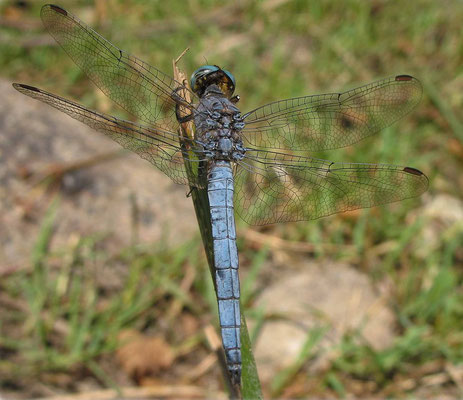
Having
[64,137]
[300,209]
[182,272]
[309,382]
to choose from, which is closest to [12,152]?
[64,137]

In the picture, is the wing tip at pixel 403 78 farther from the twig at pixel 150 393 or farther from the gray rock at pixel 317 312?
the twig at pixel 150 393

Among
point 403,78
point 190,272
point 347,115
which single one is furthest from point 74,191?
point 403,78

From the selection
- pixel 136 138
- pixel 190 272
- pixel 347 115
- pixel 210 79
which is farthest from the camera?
pixel 190 272

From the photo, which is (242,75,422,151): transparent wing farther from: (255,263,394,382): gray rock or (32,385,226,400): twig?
(32,385,226,400): twig

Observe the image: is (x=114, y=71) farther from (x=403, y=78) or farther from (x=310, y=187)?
(x=403, y=78)

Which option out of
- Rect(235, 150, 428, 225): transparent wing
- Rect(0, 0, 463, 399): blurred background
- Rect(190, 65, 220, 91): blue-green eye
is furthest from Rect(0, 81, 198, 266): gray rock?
Rect(190, 65, 220, 91): blue-green eye

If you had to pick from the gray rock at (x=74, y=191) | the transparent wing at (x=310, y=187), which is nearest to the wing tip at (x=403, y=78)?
the transparent wing at (x=310, y=187)
